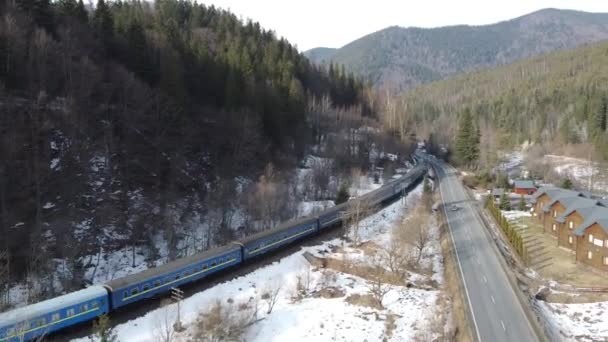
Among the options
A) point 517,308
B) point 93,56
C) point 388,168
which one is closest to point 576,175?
point 388,168

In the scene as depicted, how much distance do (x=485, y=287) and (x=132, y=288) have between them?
28.8 m

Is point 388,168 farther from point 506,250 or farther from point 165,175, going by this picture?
point 165,175

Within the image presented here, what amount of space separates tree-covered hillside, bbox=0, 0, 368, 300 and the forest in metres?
0.15

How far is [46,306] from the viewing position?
1026 inches

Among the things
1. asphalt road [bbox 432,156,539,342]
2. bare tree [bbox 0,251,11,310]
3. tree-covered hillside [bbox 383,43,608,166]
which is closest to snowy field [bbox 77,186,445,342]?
asphalt road [bbox 432,156,539,342]

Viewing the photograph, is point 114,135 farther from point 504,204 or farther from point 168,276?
point 504,204

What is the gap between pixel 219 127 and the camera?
2645 inches

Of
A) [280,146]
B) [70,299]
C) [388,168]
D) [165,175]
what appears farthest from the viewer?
[388,168]

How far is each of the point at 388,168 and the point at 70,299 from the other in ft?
235

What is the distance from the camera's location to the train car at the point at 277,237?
1602 inches

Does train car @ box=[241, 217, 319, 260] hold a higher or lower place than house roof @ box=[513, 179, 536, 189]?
higher

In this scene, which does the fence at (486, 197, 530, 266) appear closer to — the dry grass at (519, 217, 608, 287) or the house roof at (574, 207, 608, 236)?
the dry grass at (519, 217, 608, 287)

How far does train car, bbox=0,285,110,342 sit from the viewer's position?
78.2ft

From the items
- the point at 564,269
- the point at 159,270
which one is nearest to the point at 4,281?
the point at 159,270
